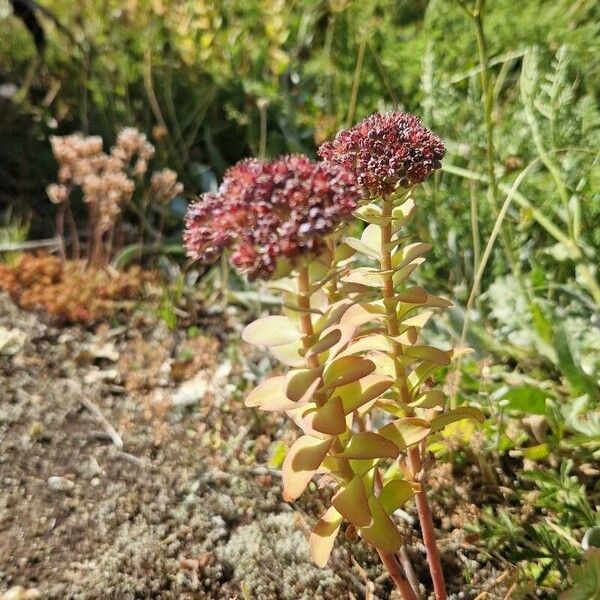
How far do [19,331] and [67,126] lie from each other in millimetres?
1277

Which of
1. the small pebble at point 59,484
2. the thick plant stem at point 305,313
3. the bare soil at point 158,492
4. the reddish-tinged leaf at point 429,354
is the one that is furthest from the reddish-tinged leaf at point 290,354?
the small pebble at point 59,484

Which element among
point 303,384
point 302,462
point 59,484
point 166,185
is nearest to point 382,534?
point 302,462

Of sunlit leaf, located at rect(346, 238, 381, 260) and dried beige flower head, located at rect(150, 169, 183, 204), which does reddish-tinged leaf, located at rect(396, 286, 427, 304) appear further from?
dried beige flower head, located at rect(150, 169, 183, 204)

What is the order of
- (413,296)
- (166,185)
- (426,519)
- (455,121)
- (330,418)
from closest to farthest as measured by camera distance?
Result: (330,418) < (413,296) < (426,519) < (455,121) < (166,185)

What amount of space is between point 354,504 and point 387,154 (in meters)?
0.51

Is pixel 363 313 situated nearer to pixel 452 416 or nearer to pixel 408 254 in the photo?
pixel 408 254

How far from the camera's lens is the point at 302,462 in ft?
3.26

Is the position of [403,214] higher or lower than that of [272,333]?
higher

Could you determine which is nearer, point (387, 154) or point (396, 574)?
point (387, 154)

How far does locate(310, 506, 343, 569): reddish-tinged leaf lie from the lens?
1098 mm

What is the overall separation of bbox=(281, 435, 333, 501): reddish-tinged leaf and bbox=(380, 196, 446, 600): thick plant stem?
0.22 metres

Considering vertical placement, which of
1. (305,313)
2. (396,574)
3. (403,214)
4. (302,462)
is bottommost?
(396,574)

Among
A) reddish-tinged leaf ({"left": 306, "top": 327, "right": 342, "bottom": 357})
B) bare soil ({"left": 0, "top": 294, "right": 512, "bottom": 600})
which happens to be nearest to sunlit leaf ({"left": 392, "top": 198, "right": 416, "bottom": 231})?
reddish-tinged leaf ({"left": 306, "top": 327, "right": 342, "bottom": 357})

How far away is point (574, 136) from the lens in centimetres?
186
